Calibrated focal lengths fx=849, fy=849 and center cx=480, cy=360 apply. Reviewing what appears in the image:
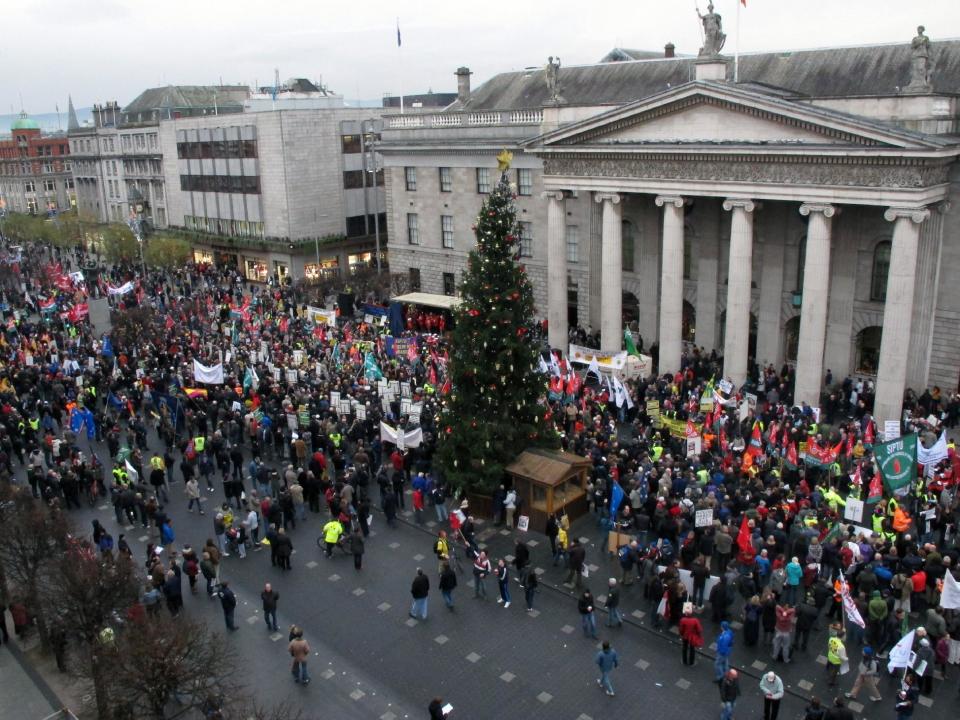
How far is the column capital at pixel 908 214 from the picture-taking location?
2802 cm

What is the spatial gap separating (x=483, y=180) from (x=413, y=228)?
22.5 feet

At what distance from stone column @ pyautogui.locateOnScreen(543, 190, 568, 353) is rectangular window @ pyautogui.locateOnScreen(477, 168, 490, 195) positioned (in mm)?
6621

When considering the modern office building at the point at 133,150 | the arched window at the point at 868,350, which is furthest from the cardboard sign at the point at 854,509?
the modern office building at the point at 133,150

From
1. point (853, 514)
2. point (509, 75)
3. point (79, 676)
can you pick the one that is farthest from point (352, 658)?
point (509, 75)

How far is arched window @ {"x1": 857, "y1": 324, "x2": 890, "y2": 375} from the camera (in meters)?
33.2

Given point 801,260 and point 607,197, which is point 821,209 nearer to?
point 801,260

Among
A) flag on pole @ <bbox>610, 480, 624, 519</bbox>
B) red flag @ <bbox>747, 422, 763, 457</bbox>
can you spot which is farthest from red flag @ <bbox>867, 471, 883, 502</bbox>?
flag on pole @ <bbox>610, 480, 624, 519</bbox>

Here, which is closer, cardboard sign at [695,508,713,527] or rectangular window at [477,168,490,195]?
cardboard sign at [695,508,713,527]

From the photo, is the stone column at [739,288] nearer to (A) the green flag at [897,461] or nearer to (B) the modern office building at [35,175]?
(A) the green flag at [897,461]

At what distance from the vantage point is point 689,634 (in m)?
17.4

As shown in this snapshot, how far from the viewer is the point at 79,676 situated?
15.7 meters

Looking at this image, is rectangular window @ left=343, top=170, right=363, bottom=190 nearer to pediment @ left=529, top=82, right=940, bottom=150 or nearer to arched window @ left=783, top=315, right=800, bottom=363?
pediment @ left=529, top=82, right=940, bottom=150

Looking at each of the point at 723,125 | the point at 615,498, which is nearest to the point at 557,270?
the point at 723,125

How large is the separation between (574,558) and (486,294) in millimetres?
8253
